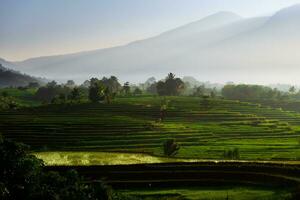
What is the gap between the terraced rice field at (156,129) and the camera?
71.4m

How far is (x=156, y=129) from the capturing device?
8656 centimetres

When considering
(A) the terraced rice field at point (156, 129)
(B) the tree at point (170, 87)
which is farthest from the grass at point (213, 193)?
(B) the tree at point (170, 87)

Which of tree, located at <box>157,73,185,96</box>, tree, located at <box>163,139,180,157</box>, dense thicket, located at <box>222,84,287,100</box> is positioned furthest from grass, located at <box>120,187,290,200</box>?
dense thicket, located at <box>222,84,287,100</box>

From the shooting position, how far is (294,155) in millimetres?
64500

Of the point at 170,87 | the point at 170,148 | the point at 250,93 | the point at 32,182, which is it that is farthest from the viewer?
the point at 250,93

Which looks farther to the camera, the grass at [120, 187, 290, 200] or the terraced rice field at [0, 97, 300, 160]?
the terraced rice field at [0, 97, 300, 160]

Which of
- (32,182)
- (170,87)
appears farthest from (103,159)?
(170,87)

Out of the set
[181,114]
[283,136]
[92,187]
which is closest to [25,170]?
[92,187]

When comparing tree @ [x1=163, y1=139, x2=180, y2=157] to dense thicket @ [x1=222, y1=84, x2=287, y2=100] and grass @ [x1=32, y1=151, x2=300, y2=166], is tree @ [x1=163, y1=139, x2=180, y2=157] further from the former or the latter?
dense thicket @ [x1=222, y1=84, x2=287, y2=100]

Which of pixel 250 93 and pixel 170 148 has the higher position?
pixel 250 93

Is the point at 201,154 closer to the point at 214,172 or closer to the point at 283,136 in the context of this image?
the point at 214,172

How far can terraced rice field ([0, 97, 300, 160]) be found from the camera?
7144cm

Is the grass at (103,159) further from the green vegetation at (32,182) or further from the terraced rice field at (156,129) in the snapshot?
the green vegetation at (32,182)

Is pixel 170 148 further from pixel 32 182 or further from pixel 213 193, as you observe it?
pixel 32 182
